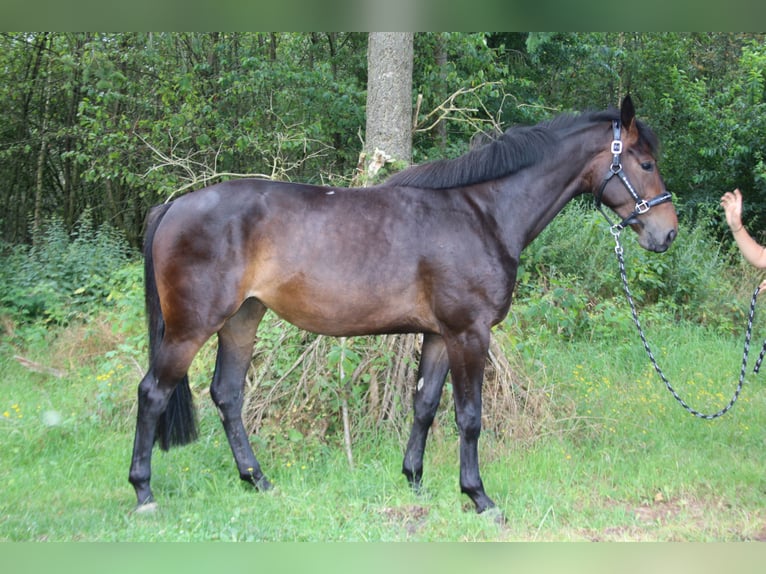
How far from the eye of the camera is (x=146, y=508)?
4105 millimetres

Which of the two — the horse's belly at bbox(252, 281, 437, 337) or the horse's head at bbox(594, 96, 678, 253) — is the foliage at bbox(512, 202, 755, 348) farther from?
the horse's belly at bbox(252, 281, 437, 337)

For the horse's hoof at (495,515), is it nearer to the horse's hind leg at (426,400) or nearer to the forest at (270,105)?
the horse's hind leg at (426,400)

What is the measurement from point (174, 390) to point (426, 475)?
1.96 m

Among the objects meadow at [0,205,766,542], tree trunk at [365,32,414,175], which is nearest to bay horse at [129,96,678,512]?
meadow at [0,205,766,542]

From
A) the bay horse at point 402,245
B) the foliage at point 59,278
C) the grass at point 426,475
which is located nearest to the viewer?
the grass at point 426,475

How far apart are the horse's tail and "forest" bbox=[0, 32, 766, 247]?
4136mm

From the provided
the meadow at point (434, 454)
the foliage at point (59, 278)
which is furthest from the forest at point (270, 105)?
the meadow at point (434, 454)

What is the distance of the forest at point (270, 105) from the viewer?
31.8 ft

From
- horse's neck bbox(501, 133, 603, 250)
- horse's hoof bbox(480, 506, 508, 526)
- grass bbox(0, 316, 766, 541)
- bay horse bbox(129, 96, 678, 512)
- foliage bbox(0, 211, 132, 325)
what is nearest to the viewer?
grass bbox(0, 316, 766, 541)

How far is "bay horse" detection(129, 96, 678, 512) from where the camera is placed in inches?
163

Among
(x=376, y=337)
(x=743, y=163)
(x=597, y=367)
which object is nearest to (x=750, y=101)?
(x=743, y=163)

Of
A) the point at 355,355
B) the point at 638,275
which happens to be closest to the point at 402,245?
the point at 355,355

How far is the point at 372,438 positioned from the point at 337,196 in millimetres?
2107

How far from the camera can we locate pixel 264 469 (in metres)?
4.93
